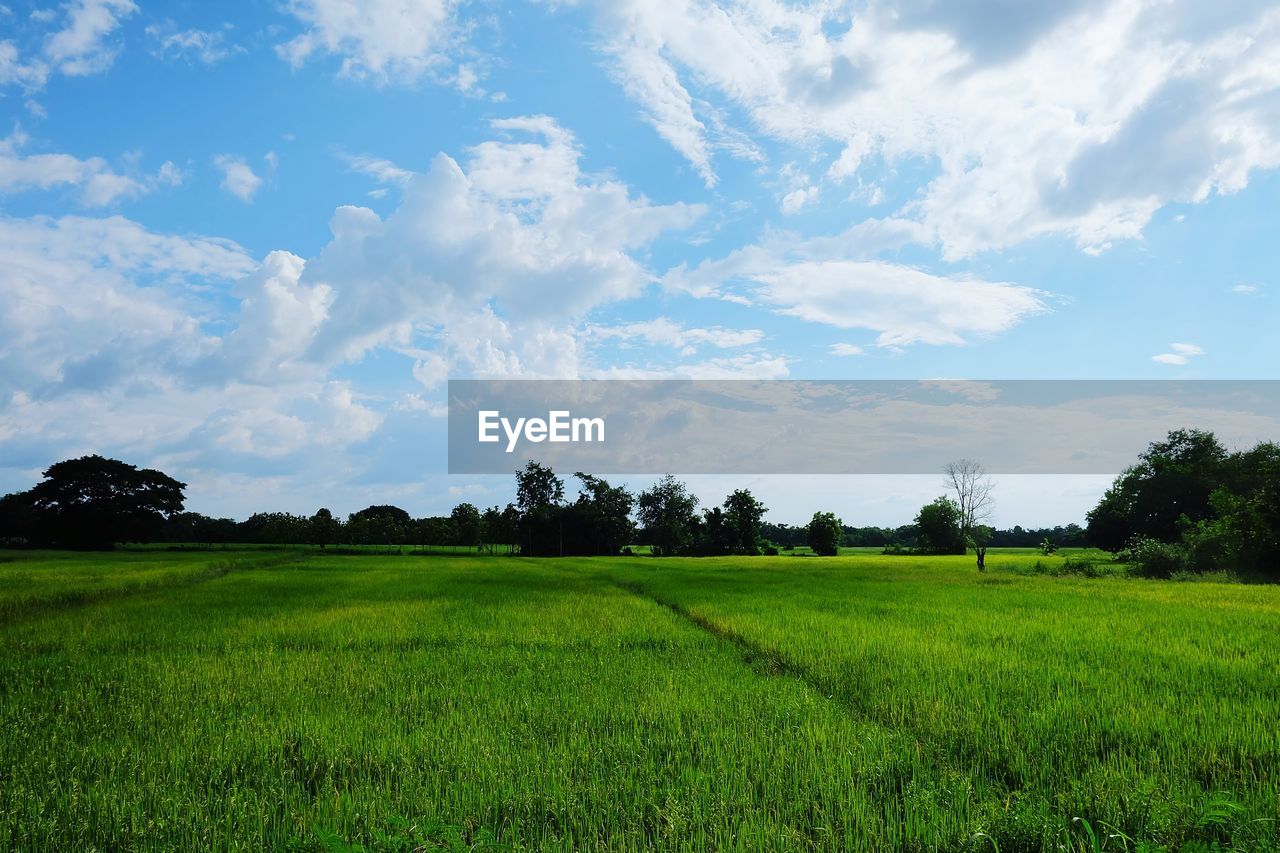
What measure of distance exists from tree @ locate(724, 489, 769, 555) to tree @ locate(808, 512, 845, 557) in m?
9.32

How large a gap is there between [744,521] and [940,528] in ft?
80.0

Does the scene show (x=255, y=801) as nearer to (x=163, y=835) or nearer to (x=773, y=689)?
(x=163, y=835)

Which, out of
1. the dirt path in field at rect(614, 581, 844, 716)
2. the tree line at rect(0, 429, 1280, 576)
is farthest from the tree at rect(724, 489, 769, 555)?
the dirt path in field at rect(614, 581, 844, 716)

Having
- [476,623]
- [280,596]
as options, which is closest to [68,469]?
[280,596]

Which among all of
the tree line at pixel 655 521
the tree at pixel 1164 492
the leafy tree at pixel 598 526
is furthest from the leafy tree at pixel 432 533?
the tree at pixel 1164 492

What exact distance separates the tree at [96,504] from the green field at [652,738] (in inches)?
2858

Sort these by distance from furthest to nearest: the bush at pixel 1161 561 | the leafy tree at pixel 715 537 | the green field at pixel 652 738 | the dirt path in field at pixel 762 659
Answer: the leafy tree at pixel 715 537 → the bush at pixel 1161 561 → the dirt path in field at pixel 762 659 → the green field at pixel 652 738

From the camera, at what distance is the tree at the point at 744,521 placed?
85.9 meters

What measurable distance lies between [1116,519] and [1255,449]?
1629cm

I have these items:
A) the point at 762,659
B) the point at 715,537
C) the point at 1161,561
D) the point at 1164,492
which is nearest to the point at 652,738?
the point at 762,659

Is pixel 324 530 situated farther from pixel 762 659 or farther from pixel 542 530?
pixel 762 659

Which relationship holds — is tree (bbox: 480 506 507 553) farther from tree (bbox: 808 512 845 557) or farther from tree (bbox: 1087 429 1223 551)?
tree (bbox: 1087 429 1223 551)

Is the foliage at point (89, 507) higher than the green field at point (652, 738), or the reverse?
the foliage at point (89, 507)

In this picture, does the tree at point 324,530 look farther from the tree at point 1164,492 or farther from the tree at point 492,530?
the tree at point 1164,492
